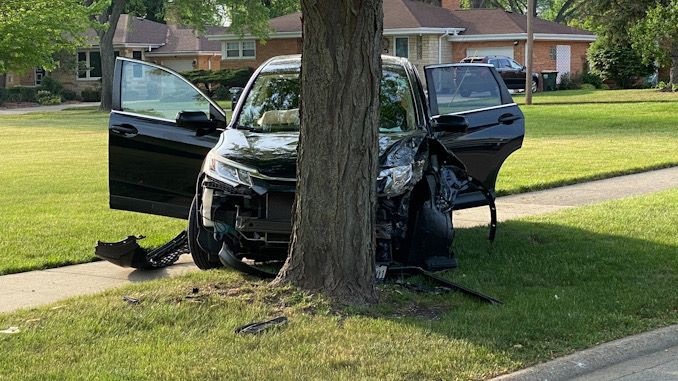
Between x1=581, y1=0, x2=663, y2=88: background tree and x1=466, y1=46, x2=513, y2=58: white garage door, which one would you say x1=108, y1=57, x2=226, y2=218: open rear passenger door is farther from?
x1=466, y1=46, x2=513, y2=58: white garage door

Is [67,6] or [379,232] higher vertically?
[67,6]

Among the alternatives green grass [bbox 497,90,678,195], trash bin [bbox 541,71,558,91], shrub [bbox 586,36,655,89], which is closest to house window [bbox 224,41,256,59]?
trash bin [bbox 541,71,558,91]

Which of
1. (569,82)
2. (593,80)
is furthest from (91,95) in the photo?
(593,80)

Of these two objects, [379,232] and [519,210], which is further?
[519,210]

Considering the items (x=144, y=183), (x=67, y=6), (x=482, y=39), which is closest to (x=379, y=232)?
(x=144, y=183)

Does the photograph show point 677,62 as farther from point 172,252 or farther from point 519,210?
point 172,252

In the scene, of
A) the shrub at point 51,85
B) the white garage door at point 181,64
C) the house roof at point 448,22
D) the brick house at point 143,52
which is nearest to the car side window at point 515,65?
the house roof at point 448,22

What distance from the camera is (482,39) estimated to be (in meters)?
43.9

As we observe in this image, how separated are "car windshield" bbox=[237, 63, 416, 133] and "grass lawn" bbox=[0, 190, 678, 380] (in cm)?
142

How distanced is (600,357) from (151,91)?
191 inches

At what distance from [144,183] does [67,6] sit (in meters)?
21.5

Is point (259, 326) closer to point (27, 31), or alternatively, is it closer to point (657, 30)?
point (27, 31)

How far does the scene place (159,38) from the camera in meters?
55.1

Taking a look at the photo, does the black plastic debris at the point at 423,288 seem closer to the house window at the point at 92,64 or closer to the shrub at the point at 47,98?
the shrub at the point at 47,98
